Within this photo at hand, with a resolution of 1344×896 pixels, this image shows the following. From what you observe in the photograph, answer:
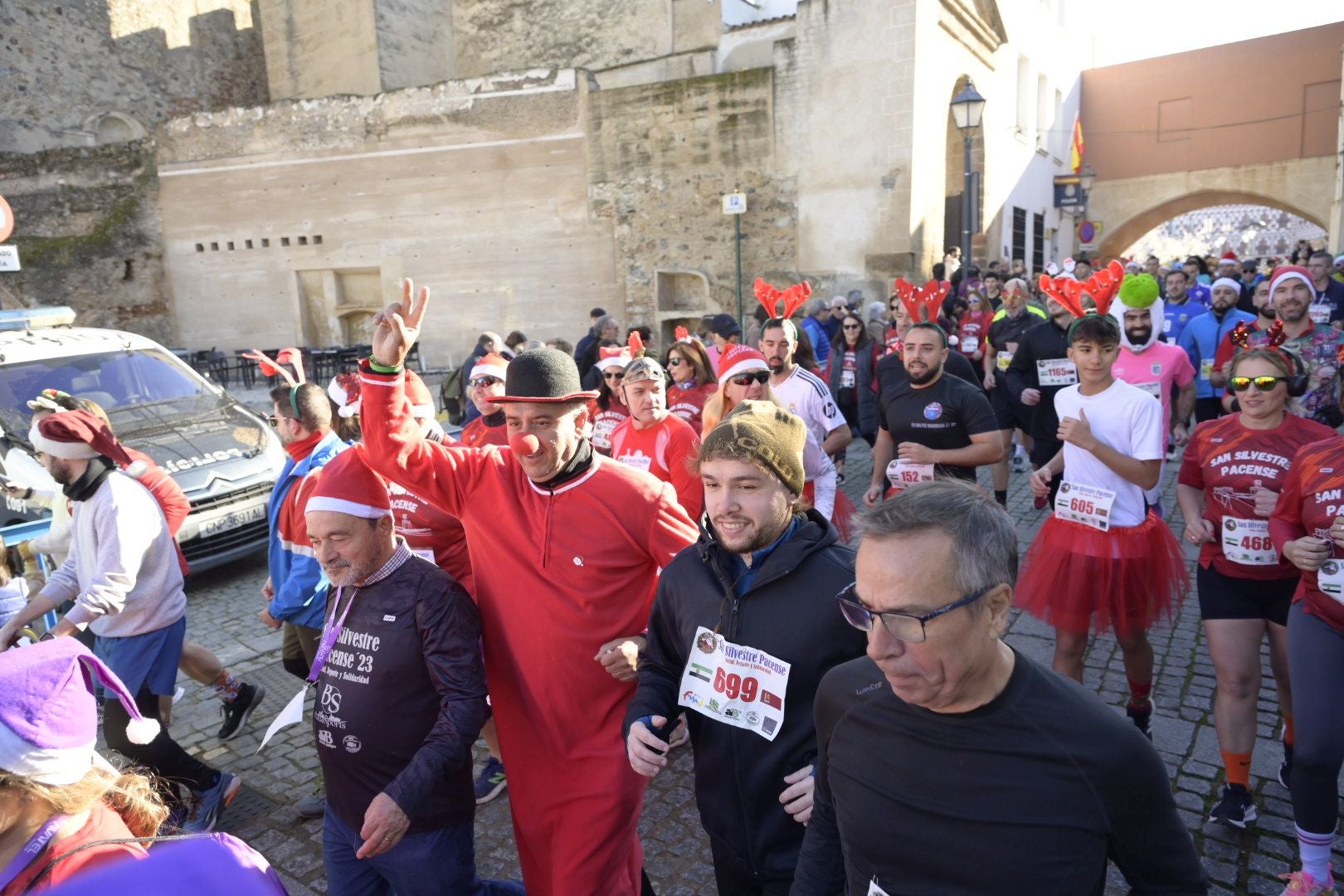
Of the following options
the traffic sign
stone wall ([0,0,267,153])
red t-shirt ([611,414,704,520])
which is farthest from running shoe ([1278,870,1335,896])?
stone wall ([0,0,267,153])

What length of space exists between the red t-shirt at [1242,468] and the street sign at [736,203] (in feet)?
45.2

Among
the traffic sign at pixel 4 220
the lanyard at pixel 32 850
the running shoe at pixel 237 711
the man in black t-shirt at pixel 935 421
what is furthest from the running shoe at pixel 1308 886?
the traffic sign at pixel 4 220

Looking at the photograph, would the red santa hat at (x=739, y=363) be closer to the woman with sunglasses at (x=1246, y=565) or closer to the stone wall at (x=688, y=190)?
the woman with sunglasses at (x=1246, y=565)

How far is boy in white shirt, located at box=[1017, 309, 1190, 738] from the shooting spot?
3.78m

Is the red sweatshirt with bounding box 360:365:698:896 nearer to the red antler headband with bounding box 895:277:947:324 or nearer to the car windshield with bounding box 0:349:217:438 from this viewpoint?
the red antler headband with bounding box 895:277:947:324

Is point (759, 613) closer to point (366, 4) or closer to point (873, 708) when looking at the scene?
point (873, 708)

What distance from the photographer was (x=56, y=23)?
22.7 meters

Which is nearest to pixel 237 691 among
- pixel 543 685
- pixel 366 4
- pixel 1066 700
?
pixel 543 685

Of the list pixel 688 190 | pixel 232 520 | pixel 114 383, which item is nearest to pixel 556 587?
pixel 232 520

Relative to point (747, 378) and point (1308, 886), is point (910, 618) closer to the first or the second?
point (1308, 886)

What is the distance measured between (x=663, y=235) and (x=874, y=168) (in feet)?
14.7

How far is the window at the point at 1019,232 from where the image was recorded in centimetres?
2252

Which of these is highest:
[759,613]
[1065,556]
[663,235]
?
[663,235]

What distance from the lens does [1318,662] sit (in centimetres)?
277
